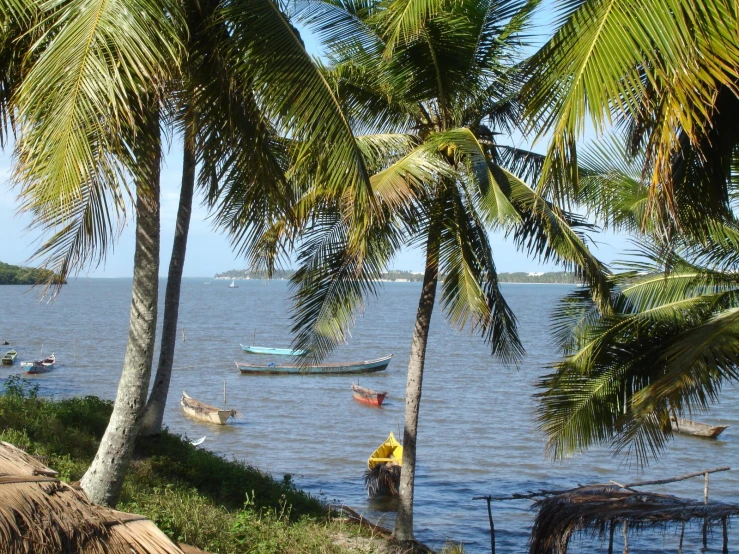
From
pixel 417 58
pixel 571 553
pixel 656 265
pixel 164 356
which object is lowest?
pixel 571 553

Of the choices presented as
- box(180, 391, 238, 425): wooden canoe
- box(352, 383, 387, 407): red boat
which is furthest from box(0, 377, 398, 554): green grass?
box(352, 383, 387, 407): red boat

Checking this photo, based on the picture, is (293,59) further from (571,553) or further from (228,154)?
(571,553)

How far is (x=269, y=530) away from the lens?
27.8 ft

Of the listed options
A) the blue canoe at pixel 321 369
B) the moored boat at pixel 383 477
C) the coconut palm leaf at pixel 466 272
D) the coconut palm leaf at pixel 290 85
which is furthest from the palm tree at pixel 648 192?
the blue canoe at pixel 321 369

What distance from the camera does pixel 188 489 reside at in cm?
1066

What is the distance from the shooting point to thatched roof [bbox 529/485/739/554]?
8.78 m

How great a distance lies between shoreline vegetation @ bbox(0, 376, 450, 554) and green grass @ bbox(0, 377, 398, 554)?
0.4 inches

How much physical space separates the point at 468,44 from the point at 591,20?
6297 mm

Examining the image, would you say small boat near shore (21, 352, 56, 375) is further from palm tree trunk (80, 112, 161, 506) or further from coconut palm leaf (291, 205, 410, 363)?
palm tree trunk (80, 112, 161, 506)

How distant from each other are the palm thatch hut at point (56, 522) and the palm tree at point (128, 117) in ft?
6.36

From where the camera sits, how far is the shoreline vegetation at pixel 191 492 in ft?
26.0

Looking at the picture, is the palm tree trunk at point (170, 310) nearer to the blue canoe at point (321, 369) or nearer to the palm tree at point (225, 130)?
the palm tree at point (225, 130)

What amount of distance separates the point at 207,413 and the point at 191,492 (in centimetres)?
1616

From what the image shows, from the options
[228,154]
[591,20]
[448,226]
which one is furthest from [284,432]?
[591,20]
